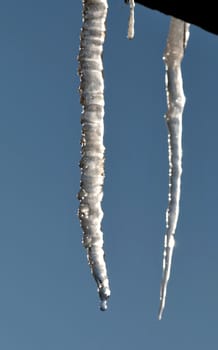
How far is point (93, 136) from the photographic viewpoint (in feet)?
3.45

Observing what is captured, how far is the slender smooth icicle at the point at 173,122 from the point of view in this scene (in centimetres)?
115

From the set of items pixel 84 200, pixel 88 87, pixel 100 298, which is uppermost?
pixel 88 87

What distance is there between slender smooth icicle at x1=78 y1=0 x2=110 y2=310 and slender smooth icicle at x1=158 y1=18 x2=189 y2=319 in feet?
0.45

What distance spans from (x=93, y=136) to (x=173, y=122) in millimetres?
195

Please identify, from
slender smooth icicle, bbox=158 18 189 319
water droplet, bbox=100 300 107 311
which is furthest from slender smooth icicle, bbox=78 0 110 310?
slender smooth icicle, bbox=158 18 189 319

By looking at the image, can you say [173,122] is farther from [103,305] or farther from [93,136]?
[103,305]

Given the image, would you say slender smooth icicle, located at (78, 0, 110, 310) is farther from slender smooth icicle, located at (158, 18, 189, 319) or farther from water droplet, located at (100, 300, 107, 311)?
slender smooth icicle, located at (158, 18, 189, 319)

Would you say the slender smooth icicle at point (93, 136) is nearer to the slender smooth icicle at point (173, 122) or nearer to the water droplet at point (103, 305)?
the water droplet at point (103, 305)

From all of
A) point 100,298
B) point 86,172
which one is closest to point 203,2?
point 86,172

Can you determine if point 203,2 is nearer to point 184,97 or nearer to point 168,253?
point 184,97

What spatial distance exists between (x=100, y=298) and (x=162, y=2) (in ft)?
1.38

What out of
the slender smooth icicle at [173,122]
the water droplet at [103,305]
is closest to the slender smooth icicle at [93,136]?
the water droplet at [103,305]

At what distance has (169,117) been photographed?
121 centimetres

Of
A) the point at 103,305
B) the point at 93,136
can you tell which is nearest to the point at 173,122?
the point at 93,136
